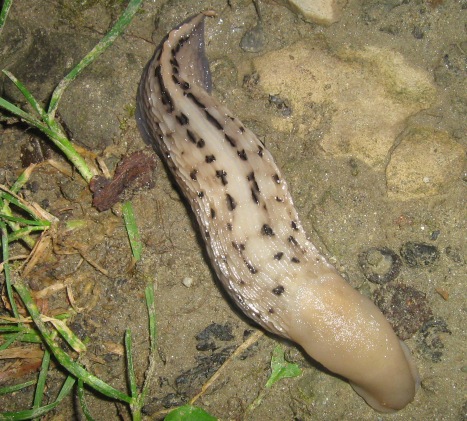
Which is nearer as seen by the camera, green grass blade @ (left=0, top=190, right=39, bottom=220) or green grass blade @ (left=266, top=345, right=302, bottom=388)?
green grass blade @ (left=0, top=190, right=39, bottom=220)

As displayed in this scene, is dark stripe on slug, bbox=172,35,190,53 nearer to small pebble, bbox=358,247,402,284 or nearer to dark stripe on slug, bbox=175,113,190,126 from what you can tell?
dark stripe on slug, bbox=175,113,190,126

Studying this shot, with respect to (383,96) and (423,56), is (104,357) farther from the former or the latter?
(423,56)

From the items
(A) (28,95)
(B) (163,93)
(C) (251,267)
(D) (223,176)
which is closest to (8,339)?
(A) (28,95)

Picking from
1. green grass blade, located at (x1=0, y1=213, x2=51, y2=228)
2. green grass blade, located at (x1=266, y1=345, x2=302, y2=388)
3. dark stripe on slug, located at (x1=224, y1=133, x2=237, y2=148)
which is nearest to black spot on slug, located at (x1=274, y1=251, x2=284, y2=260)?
dark stripe on slug, located at (x1=224, y1=133, x2=237, y2=148)

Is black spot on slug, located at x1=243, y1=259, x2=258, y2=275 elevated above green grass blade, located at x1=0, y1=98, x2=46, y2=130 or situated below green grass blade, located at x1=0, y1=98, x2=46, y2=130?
below

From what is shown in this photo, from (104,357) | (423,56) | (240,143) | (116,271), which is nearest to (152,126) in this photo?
(240,143)

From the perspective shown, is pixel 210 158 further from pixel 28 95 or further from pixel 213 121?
pixel 28 95
